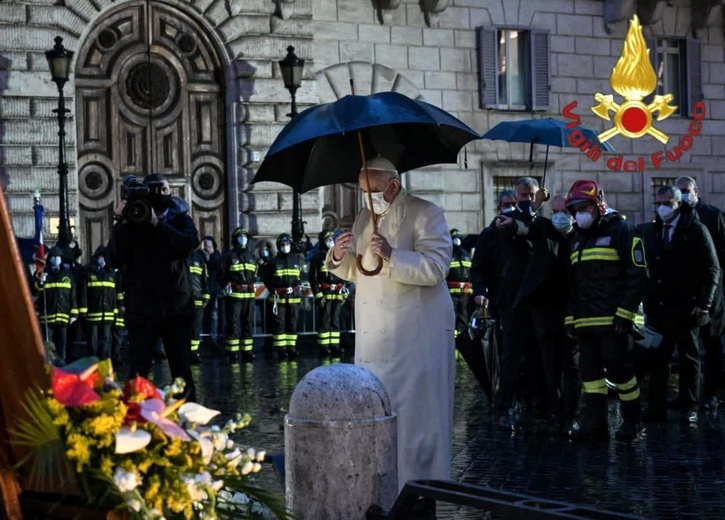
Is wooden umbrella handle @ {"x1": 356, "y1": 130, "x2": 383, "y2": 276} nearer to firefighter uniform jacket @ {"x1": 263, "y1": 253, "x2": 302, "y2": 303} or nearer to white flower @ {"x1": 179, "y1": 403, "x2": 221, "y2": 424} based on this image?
white flower @ {"x1": 179, "y1": 403, "x2": 221, "y2": 424}

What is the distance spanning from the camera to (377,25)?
1124 inches

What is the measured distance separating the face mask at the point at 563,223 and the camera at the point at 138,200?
307 centimetres

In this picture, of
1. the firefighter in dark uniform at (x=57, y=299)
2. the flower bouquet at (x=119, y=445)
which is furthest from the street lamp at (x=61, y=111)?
the flower bouquet at (x=119, y=445)

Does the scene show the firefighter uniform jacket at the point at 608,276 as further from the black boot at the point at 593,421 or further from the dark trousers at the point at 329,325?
the dark trousers at the point at 329,325

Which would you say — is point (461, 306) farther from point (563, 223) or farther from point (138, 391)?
point (138, 391)

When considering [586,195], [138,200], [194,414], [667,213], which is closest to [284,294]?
[667,213]

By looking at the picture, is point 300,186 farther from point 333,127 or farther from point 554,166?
point 554,166

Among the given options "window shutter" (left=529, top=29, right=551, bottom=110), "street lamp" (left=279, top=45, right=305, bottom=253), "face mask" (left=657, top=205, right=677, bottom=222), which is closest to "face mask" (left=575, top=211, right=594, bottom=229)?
"face mask" (left=657, top=205, right=677, bottom=222)

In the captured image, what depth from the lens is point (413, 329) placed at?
8.21 m

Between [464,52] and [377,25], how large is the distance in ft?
5.96

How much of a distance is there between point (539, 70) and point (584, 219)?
62.1 feet

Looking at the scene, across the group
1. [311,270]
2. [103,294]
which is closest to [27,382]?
[103,294]

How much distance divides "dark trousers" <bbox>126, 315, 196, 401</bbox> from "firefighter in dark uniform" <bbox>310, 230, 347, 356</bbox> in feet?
37.6

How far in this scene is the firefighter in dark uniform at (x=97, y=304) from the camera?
21609 mm
